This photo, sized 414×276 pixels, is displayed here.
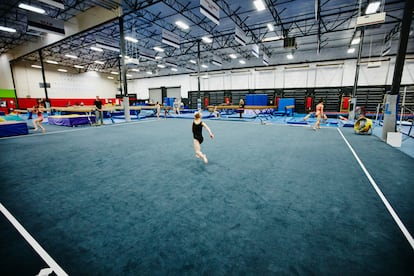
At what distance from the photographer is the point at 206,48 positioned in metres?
18.7

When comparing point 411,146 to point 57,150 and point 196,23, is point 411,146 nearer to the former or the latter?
point 57,150

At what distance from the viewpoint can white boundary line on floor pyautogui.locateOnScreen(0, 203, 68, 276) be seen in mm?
1636

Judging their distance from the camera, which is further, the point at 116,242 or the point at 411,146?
the point at 411,146

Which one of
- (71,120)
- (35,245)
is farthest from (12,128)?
(35,245)

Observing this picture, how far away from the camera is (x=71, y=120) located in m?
11.1

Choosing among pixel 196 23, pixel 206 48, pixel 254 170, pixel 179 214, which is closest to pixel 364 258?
pixel 179 214

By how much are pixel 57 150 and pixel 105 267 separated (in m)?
5.68

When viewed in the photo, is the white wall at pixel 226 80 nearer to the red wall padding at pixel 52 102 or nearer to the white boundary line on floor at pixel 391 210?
the red wall padding at pixel 52 102

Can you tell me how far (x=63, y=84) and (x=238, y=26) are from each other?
24880 mm

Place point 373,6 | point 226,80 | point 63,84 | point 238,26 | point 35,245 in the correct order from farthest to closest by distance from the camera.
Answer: point 63,84, point 226,80, point 238,26, point 373,6, point 35,245

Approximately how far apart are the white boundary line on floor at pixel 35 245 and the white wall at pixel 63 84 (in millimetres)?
27162

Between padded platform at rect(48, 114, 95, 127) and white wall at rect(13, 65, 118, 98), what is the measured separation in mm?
14905

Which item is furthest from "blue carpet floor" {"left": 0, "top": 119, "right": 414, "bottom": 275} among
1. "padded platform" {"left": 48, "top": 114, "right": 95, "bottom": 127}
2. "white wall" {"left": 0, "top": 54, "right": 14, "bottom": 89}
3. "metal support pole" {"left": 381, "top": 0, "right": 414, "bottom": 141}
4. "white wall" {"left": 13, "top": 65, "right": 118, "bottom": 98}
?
"white wall" {"left": 13, "top": 65, "right": 118, "bottom": 98}

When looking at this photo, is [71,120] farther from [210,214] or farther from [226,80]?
[226,80]
